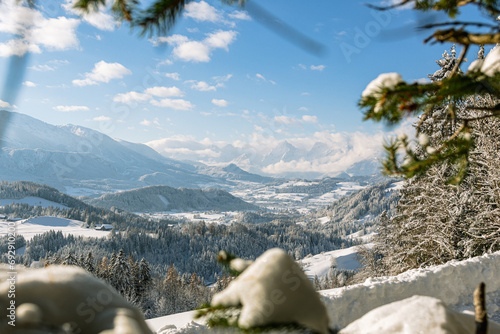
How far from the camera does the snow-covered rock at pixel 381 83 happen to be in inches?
83.7

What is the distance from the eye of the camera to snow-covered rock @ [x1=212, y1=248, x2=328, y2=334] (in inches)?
57.7

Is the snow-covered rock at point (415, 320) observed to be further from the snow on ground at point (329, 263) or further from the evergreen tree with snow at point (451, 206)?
the snow on ground at point (329, 263)

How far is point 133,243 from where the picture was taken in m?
112

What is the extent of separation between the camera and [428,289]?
25.0 feet

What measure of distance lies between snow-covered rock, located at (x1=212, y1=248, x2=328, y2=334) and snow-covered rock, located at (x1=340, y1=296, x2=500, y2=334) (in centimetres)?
78

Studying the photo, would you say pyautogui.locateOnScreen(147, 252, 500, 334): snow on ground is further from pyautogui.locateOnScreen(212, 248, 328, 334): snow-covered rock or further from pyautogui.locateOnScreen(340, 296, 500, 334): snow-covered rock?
pyautogui.locateOnScreen(212, 248, 328, 334): snow-covered rock

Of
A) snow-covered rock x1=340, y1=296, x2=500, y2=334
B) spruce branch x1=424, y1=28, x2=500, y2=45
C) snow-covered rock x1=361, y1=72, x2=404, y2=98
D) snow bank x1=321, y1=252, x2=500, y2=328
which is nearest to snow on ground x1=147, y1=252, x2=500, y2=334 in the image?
snow bank x1=321, y1=252, x2=500, y2=328

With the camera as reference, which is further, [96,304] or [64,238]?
[64,238]

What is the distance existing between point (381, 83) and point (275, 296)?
164 centimetres

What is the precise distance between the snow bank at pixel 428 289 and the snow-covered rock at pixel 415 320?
4852mm

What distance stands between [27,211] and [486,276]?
715ft

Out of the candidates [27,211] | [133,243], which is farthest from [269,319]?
[27,211]

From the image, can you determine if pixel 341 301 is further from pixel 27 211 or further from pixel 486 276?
Answer: pixel 27 211

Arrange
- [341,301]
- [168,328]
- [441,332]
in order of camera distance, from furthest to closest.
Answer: [341,301], [168,328], [441,332]
